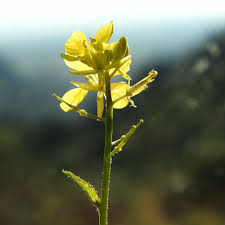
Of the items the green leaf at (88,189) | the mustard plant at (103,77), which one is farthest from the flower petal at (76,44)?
the green leaf at (88,189)

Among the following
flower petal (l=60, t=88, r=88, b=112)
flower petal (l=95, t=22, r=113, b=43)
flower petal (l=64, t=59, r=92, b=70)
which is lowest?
flower petal (l=60, t=88, r=88, b=112)

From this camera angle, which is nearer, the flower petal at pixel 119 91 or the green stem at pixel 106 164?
the green stem at pixel 106 164

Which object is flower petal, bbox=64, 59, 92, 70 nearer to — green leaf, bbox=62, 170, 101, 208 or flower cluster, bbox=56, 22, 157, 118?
flower cluster, bbox=56, 22, 157, 118

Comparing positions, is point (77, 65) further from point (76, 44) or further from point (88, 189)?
point (88, 189)

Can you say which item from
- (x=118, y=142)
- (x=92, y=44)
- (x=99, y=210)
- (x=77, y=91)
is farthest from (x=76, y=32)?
(x=99, y=210)

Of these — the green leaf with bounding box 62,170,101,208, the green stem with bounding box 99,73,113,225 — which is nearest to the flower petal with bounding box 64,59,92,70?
the green stem with bounding box 99,73,113,225

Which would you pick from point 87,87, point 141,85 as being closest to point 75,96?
point 87,87

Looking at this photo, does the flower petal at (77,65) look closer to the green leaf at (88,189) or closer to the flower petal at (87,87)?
the flower petal at (87,87)

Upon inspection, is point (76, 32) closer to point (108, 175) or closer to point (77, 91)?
point (77, 91)
